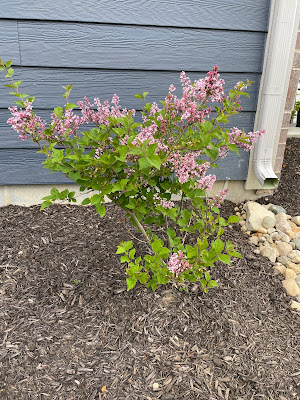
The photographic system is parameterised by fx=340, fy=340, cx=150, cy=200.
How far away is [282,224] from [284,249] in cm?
27

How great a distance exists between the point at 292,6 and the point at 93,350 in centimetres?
254

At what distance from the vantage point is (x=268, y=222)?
8.63ft

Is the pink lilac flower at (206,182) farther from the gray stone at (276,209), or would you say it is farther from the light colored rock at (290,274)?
the gray stone at (276,209)

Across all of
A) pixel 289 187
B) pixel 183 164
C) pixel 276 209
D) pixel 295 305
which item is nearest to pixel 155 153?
pixel 183 164

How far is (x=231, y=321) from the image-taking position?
1.79 metres

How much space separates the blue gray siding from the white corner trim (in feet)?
0.29

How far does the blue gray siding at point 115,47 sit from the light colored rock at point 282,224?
1035 mm

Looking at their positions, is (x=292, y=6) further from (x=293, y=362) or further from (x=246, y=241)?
(x=293, y=362)

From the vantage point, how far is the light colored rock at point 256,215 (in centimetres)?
261

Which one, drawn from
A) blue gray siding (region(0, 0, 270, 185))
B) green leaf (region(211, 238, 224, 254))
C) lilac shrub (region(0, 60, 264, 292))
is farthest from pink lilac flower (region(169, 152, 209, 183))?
blue gray siding (region(0, 0, 270, 185))

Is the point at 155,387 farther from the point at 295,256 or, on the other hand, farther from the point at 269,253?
the point at 295,256

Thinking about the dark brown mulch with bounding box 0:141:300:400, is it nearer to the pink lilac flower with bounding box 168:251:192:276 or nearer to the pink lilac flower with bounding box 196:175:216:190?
the pink lilac flower with bounding box 168:251:192:276

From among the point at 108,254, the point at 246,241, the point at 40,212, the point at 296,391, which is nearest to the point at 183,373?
the point at 296,391

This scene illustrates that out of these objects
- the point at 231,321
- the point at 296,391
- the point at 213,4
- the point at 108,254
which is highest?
the point at 213,4
